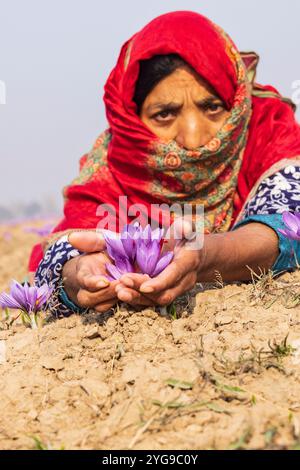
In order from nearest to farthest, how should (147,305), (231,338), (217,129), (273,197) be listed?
(231,338) < (147,305) < (273,197) < (217,129)

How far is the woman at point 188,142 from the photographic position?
275 centimetres

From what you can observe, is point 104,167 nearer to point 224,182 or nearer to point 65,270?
point 224,182

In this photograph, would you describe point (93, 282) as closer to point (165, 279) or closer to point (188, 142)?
point (165, 279)

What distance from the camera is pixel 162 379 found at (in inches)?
63.4

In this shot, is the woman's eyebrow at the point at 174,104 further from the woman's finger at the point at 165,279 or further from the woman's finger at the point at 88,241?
the woman's finger at the point at 165,279

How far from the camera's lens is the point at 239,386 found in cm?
159

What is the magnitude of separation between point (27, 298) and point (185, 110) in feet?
3.83

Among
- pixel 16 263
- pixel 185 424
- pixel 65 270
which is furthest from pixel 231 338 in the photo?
pixel 16 263

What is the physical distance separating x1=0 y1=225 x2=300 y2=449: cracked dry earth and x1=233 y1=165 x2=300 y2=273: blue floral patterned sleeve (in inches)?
11.8

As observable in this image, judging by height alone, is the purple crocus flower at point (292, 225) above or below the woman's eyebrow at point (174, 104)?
below

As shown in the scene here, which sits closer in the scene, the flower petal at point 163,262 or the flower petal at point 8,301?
the flower petal at point 163,262

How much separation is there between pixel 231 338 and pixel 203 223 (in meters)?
1.29

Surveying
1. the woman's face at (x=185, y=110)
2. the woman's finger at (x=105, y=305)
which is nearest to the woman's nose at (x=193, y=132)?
the woman's face at (x=185, y=110)

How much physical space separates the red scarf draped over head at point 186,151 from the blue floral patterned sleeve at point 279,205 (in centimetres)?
14
